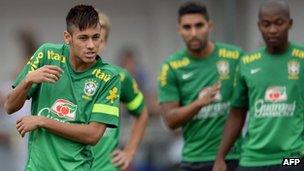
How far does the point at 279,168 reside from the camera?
32.8ft

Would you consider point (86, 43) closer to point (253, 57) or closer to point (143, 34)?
point (253, 57)

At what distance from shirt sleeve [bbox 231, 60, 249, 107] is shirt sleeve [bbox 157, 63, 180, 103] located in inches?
35.8

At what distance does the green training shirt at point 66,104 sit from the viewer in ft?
28.5

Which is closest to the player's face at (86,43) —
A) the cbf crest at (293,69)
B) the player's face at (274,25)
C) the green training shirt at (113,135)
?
the green training shirt at (113,135)

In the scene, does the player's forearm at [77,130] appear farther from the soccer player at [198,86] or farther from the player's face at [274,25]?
the soccer player at [198,86]

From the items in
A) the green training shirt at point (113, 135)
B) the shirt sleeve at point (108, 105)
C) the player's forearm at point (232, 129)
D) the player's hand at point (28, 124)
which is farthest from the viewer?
the green training shirt at point (113, 135)

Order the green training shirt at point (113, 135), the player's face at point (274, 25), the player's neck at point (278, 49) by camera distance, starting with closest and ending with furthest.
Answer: the player's face at point (274, 25) < the player's neck at point (278, 49) < the green training shirt at point (113, 135)

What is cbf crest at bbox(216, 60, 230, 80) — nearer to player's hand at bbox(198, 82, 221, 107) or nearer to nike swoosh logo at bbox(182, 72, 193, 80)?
player's hand at bbox(198, 82, 221, 107)

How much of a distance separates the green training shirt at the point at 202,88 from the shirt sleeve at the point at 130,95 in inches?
10.8

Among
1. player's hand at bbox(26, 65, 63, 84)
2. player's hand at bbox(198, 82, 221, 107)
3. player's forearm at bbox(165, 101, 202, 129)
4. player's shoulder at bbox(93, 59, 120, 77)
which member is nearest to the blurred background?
player's forearm at bbox(165, 101, 202, 129)

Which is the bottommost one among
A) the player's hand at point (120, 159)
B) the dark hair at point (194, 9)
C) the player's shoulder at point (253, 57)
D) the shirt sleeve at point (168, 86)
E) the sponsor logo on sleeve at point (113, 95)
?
the player's hand at point (120, 159)

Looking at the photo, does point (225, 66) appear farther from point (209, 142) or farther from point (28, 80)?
point (28, 80)

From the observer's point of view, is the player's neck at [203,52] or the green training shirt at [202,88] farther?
the player's neck at [203,52]

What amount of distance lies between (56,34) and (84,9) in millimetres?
10653
